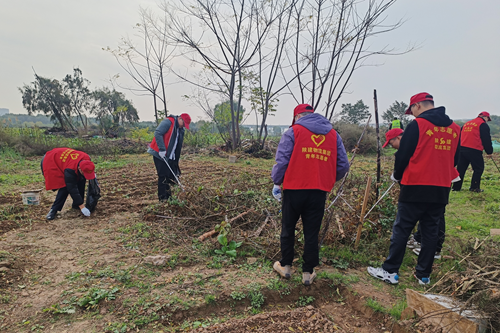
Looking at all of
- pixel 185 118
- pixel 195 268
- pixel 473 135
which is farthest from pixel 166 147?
pixel 473 135

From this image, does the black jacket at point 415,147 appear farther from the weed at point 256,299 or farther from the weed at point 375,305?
the weed at point 256,299

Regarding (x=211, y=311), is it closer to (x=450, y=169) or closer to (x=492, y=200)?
(x=450, y=169)

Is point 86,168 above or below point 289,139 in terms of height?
below

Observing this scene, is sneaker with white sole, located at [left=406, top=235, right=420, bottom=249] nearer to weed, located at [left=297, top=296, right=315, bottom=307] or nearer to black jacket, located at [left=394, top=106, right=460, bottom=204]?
black jacket, located at [left=394, top=106, right=460, bottom=204]

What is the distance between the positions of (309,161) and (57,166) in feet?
12.4

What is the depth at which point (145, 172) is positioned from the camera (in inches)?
321

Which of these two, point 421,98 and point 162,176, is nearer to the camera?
point 421,98

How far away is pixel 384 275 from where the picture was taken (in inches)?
110

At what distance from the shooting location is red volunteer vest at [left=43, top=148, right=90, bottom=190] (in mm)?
4137

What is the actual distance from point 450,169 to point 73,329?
334 cm

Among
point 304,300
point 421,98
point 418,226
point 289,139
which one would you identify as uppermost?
point 421,98

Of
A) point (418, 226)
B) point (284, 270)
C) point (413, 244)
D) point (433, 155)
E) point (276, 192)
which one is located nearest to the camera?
point (433, 155)

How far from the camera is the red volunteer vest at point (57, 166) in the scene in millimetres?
4137

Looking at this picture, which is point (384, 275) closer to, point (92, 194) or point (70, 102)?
point (92, 194)
